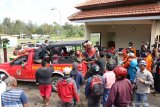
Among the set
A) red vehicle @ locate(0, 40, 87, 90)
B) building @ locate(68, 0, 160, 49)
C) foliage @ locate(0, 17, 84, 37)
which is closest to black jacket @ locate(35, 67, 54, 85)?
red vehicle @ locate(0, 40, 87, 90)

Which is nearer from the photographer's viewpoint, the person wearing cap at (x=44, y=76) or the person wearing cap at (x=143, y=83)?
the person wearing cap at (x=143, y=83)

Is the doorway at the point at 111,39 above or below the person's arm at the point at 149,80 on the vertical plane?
above

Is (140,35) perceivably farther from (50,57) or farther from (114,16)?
(50,57)

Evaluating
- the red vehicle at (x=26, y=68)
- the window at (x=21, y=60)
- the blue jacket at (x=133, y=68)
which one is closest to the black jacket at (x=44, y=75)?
the red vehicle at (x=26, y=68)

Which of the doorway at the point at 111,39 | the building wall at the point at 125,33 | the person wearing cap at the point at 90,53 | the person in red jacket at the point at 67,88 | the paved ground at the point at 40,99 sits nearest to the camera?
the person in red jacket at the point at 67,88

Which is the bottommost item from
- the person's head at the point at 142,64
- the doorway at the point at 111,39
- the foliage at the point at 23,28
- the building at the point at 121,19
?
the person's head at the point at 142,64

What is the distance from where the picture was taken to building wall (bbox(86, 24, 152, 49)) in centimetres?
1622

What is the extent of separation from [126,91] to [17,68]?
6.48 m

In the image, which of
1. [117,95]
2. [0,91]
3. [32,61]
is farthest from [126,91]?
[32,61]

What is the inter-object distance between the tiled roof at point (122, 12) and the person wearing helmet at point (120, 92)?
26.1ft

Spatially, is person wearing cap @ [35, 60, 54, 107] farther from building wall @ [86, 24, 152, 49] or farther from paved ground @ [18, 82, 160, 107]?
building wall @ [86, 24, 152, 49]

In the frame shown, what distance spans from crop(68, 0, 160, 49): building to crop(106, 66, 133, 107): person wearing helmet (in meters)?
7.96

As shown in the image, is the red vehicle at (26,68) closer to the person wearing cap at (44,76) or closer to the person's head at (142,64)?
the person wearing cap at (44,76)

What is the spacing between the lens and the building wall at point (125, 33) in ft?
53.2
